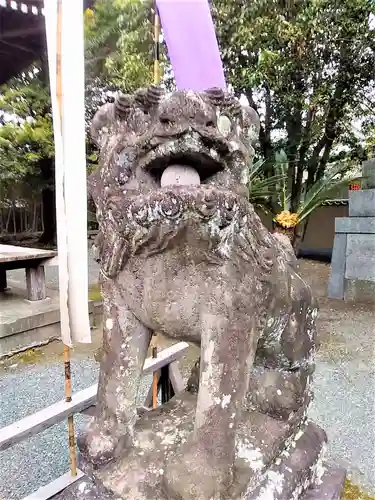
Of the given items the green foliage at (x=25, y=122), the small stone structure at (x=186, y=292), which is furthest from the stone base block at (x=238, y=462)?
the green foliage at (x=25, y=122)

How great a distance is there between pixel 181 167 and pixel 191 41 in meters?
0.62

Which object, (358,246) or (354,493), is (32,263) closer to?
(354,493)

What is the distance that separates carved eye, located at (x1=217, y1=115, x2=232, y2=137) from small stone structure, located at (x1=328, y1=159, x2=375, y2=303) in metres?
3.39

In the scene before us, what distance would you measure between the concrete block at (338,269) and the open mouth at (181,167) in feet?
12.0

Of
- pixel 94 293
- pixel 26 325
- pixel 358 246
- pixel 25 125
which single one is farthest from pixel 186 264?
pixel 25 125

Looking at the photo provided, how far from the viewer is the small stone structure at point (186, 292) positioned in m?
0.74

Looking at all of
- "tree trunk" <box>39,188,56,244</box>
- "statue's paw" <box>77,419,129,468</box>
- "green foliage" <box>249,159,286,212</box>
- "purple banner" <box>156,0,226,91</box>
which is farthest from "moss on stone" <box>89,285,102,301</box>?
"tree trunk" <box>39,188,56,244</box>

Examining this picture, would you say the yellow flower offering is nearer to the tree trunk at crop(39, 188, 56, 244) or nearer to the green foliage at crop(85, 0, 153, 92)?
the green foliage at crop(85, 0, 153, 92)

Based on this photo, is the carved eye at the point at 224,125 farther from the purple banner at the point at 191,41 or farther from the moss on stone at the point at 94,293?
the moss on stone at the point at 94,293

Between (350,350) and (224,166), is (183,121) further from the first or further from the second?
(350,350)

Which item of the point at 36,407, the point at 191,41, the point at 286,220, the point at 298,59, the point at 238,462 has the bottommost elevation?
the point at 36,407

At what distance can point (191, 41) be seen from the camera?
120cm

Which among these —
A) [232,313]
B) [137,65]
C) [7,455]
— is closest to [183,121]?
[232,313]

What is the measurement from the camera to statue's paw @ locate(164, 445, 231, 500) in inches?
30.6
